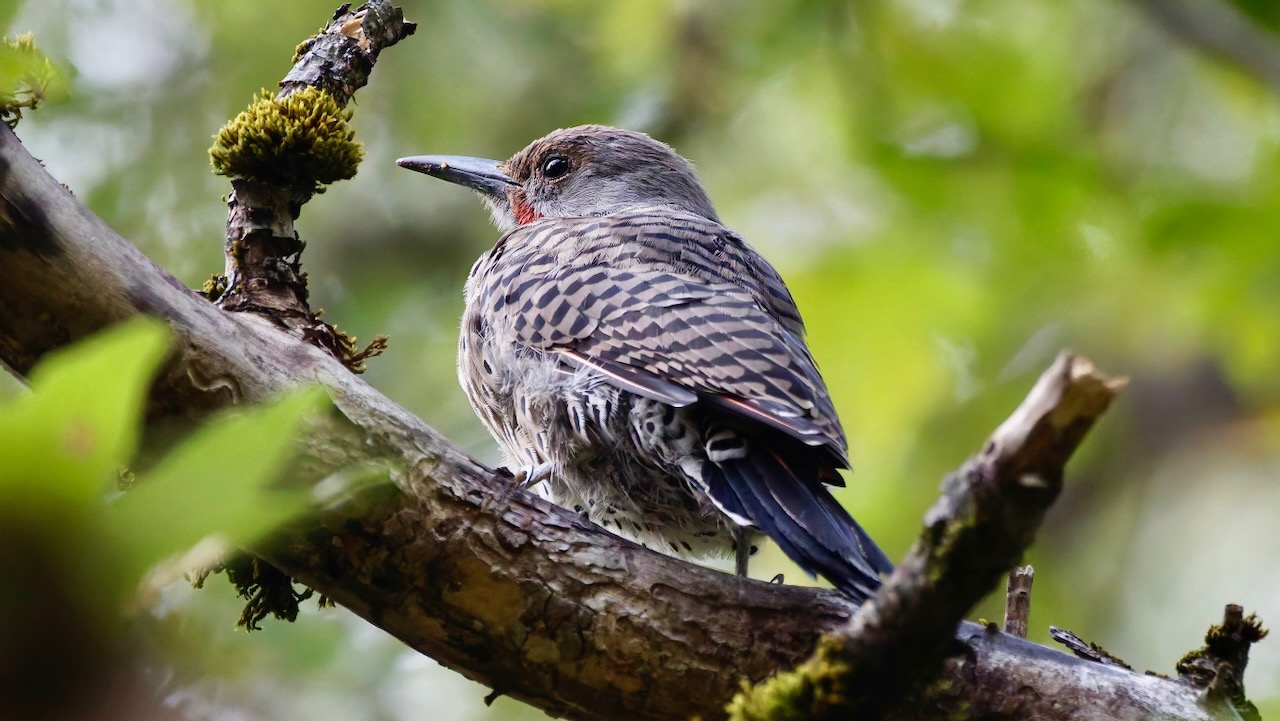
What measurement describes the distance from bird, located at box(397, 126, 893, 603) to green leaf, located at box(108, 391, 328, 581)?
68.0 inches

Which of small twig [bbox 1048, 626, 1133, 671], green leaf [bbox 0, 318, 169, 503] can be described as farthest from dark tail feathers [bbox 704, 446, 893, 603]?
green leaf [bbox 0, 318, 169, 503]

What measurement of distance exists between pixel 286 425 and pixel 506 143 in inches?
229

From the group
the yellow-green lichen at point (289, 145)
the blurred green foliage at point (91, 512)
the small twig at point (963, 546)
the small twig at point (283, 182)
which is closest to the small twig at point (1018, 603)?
the small twig at point (963, 546)

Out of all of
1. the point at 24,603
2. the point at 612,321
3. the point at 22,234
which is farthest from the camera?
the point at 612,321

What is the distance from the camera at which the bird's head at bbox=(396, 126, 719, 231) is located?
211 inches

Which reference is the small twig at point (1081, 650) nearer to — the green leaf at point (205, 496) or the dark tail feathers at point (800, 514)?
the dark tail feathers at point (800, 514)

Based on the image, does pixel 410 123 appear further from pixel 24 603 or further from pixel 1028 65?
pixel 24 603

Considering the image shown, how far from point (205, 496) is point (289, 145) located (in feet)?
8.50

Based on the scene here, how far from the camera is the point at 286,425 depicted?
96 centimetres

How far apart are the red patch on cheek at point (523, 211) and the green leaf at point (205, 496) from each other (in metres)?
4.45

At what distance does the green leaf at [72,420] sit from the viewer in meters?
0.86

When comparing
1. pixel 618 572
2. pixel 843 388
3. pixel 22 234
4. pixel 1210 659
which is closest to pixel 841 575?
pixel 618 572

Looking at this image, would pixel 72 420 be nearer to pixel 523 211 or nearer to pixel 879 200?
pixel 523 211

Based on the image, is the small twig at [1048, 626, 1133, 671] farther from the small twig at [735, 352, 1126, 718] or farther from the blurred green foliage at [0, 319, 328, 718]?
the blurred green foliage at [0, 319, 328, 718]
